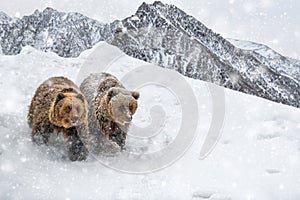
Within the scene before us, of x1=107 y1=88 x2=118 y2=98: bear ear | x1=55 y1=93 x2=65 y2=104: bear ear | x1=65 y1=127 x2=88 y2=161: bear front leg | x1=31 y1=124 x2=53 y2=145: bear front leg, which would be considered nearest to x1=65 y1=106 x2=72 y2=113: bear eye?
x1=55 y1=93 x2=65 y2=104: bear ear

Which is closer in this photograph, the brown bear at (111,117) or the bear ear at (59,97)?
the bear ear at (59,97)

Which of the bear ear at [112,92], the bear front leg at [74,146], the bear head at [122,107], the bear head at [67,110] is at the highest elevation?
the bear ear at [112,92]

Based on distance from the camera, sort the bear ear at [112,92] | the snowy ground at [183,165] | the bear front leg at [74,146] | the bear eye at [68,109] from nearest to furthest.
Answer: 1. the snowy ground at [183,165]
2. the bear eye at [68,109]
3. the bear front leg at [74,146]
4. the bear ear at [112,92]

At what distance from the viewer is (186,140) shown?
23.2 ft

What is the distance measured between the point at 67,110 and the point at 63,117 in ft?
0.39

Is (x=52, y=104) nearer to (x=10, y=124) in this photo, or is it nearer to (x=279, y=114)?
(x=10, y=124)

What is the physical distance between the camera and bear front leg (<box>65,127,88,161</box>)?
5.74 m

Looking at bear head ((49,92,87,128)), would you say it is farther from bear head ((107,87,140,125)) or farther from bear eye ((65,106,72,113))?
bear head ((107,87,140,125))

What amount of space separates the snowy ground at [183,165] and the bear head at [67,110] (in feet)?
2.03

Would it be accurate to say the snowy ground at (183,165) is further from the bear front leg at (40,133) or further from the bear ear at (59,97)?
the bear ear at (59,97)

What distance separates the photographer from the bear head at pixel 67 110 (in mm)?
5406

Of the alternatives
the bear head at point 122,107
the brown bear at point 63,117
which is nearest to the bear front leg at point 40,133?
the brown bear at point 63,117

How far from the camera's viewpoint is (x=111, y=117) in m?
6.10

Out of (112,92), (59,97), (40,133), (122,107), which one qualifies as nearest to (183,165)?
(122,107)
